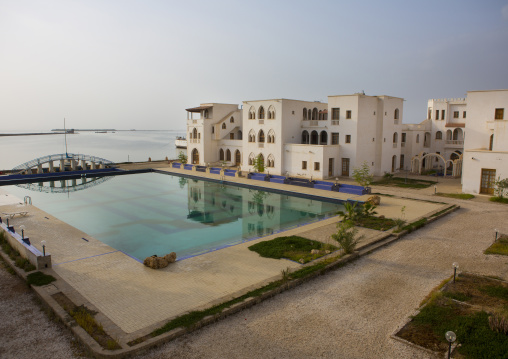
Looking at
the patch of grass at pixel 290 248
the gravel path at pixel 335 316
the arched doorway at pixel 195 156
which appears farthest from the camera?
the arched doorway at pixel 195 156

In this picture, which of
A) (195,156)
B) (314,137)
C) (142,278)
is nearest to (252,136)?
(314,137)

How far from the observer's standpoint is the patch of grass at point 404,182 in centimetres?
2631

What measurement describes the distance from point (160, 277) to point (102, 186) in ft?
68.8

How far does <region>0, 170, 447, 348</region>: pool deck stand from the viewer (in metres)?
8.61

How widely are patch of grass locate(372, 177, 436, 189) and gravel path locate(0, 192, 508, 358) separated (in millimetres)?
13228

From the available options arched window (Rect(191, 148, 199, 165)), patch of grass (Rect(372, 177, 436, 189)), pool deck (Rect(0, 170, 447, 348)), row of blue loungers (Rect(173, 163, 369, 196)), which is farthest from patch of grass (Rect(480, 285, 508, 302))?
arched window (Rect(191, 148, 199, 165))

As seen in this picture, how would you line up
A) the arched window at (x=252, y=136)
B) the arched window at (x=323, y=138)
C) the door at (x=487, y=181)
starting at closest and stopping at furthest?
1. the door at (x=487, y=181)
2. the arched window at (x=323, y=138)
3. the arched window at (x=252, y=136)

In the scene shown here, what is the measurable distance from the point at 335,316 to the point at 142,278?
18.3ft

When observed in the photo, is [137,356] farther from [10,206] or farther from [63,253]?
[10,206]

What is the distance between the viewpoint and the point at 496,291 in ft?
31.6

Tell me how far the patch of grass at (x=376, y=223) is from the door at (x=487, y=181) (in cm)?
943

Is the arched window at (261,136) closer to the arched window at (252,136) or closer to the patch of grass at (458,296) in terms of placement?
the arched window at (252,136)

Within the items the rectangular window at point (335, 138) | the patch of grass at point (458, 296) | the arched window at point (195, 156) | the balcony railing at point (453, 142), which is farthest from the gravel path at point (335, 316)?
the arched window at point (195, 156)

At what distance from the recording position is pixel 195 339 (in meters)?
7.62
